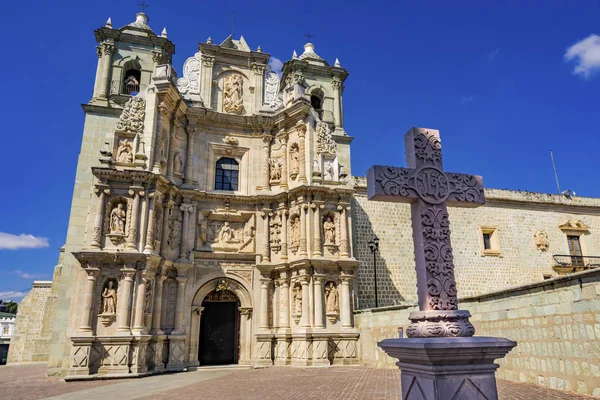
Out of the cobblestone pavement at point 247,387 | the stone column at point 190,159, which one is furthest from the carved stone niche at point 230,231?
the cobblestone pavement at point 247,387

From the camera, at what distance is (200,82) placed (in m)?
19.6

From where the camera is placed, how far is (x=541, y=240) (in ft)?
81.5

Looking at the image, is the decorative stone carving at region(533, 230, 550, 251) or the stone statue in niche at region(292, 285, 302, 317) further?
the decorative stone carving at region(533, 230, 550, 251)

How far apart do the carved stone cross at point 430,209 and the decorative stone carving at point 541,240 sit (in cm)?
2341

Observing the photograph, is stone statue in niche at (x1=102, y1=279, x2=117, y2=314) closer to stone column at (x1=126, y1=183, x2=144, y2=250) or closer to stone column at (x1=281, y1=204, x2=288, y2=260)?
stone column at (x1=126, y1=183, x2=144, y2=250)

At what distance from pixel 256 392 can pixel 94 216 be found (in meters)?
9.34

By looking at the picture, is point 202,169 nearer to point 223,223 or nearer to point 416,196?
point 223,223

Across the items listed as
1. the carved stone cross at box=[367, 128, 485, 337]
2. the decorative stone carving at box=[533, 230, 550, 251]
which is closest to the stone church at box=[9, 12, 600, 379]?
the decorative stone carving at box=[533, 230, 550, 251]

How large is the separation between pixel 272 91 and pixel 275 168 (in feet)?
13.8

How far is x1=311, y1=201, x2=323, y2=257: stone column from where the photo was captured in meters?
16.8

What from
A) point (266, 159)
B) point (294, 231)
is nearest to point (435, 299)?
point (294, 231)

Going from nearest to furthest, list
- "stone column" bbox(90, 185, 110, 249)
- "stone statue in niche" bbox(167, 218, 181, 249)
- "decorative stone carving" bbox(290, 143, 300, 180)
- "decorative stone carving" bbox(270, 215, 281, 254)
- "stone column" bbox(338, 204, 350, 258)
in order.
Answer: "stone column" bbox(90, 185, 110, 249)
"stone statue in niche" bbox(167, 218, 181, 249)
"stone column" bbox(338, 204, 350, 258)
"decorative stone carving" bbox(270, 215, 281, 254)
"decorative stone carving" bbox(290, 143, 300, 180)

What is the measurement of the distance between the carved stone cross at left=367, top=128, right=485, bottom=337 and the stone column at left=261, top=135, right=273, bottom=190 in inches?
567

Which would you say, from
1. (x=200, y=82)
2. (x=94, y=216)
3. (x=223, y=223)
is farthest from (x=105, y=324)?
(x=200, y=82)
